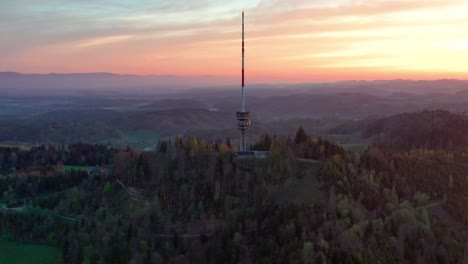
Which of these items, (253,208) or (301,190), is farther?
(301,190)

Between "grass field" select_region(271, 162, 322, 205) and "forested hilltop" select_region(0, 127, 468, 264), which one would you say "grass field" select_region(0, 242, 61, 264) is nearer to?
"forested hilltop" select_region(0, 127, 468, 264)

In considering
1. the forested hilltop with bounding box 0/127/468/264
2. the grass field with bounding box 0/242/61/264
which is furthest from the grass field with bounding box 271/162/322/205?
the grass field with bounding box 0/242/61/264

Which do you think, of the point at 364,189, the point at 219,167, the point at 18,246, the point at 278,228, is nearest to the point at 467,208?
the point at 364,189

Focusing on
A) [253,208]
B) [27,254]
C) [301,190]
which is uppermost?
[301,190]

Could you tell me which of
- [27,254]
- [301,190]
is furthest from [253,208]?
[27,254]

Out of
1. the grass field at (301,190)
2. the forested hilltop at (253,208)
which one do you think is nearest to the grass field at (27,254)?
the forested hilltop at (253,208)

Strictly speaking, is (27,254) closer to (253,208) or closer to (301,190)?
(253,208)

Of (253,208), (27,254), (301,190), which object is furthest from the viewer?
(27,254)
